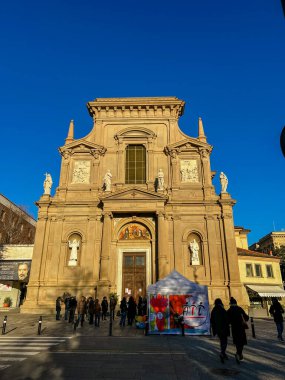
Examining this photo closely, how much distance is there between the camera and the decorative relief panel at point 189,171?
30344mm

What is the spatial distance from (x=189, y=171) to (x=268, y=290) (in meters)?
16.4

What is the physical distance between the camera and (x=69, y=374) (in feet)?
24.3

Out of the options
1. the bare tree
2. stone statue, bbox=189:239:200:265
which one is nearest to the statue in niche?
stone statue, bbox=189:239:200:265

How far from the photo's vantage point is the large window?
30.9 m

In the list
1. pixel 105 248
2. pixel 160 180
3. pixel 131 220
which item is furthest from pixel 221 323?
pixel 160 180

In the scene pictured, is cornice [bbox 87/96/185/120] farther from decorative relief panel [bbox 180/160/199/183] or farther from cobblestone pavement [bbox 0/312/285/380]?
cobblestone pavement [bbox 0/312/285/380]

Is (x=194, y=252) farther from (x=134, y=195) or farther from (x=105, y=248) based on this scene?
(x=105, y=248)

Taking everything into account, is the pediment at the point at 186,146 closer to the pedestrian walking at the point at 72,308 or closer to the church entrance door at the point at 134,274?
the church entrance door at the point at 134,274

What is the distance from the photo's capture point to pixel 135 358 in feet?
30.4

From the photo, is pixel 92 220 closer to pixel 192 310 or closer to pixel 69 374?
pixel 192 310

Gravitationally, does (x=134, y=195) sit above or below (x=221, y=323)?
above

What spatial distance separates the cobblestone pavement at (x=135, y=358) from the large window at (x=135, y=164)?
18.1 m

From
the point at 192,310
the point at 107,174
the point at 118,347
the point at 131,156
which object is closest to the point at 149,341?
the point at 118,347

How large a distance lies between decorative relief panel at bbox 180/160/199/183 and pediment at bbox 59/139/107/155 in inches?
333
